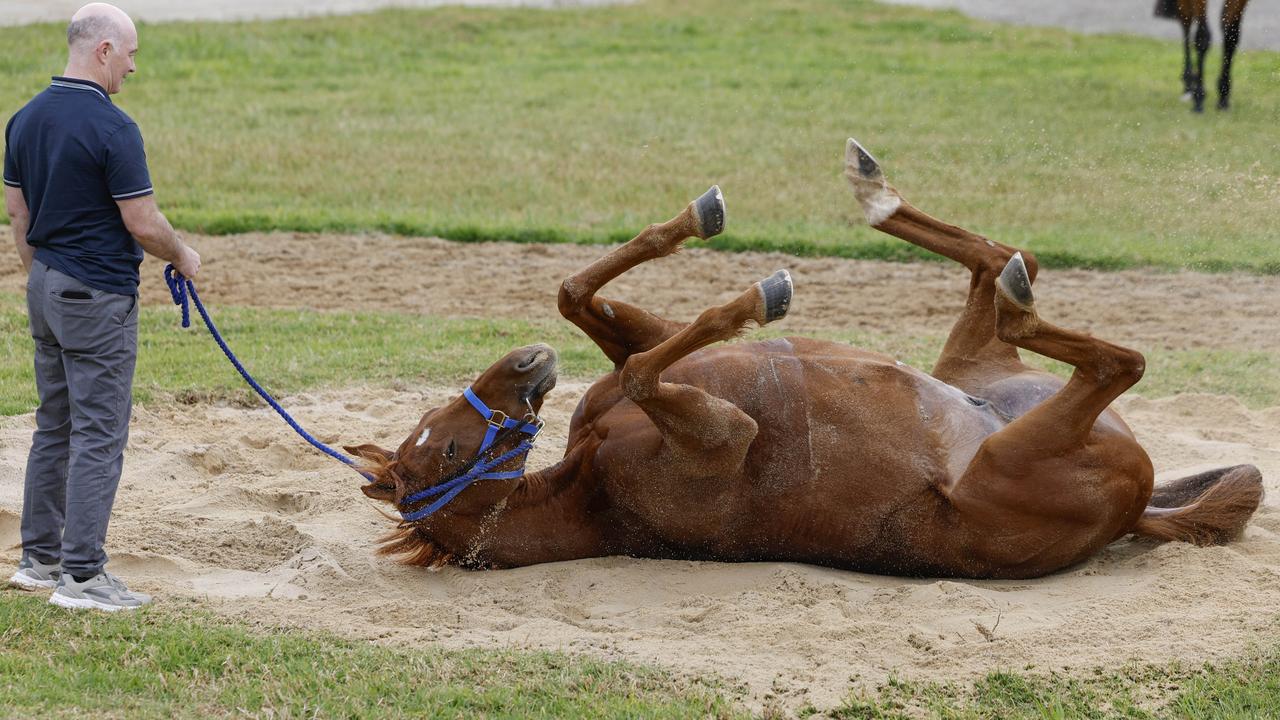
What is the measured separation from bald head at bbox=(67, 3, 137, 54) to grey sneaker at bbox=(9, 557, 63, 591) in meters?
1.71

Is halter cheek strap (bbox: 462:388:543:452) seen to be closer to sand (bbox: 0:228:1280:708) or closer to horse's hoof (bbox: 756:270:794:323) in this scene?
sand (bbox: 0:228:1280:708)

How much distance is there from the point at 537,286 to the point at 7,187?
206 inches

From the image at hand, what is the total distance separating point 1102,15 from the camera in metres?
22.8

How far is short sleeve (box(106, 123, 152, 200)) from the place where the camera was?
163 inches

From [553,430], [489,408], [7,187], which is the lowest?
[553,430]

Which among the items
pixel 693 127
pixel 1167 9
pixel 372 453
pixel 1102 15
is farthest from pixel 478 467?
pixel 1102 15

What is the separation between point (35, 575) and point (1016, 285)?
3.48 meters

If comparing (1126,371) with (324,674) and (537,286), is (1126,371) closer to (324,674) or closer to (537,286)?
(324,674)

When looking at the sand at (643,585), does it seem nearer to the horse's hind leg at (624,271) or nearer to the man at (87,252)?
the man at (87,252)

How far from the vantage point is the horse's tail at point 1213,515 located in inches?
195

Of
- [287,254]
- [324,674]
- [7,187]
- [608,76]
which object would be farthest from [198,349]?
[608,76]

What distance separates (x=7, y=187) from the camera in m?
4.55

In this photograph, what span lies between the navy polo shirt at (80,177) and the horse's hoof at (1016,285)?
2.82m

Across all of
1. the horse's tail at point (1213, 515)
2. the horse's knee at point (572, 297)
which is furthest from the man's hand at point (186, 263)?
the horse's tail at point (1213, 515)
